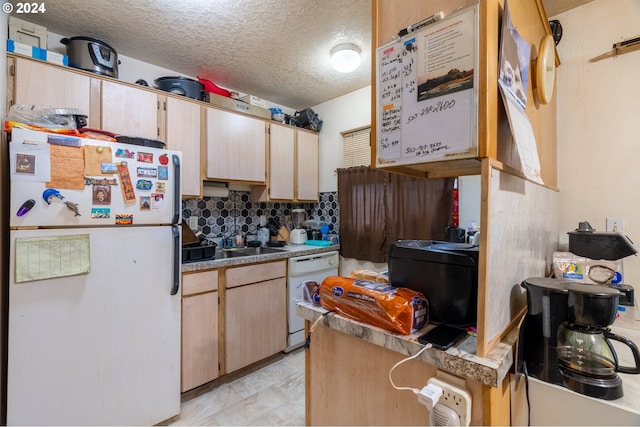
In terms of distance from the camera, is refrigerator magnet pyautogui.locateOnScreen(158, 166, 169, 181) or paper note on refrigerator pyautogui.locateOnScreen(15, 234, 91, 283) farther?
refrigerator magnet pyautogui.locateOnScreen(158, 166, 169, 181)

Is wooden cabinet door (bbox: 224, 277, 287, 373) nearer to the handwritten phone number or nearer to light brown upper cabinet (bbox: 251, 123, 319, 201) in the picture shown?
light brown upper cabinet (bbox: 251, 123, 319, 201)

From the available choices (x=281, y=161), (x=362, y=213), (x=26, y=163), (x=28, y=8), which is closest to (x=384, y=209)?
(x=362, y=213)

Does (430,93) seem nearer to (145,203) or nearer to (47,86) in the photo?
(145,203)

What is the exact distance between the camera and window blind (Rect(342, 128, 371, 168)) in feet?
9.51

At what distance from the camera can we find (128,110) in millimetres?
1993

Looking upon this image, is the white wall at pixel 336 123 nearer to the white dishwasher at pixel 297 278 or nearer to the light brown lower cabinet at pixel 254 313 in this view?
the white dishwasher at pixel 297 278

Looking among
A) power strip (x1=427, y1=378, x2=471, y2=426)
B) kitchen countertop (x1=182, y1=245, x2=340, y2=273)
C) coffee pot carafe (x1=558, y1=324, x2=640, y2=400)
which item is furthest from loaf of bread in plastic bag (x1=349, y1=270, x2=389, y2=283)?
kitchen countertop (x1=182, y1=245, x2=340, y2=273)

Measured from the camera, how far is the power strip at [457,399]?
26.4 inches

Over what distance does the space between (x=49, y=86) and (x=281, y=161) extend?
1737 millimetres

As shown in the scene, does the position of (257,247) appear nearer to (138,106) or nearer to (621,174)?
(138,106)

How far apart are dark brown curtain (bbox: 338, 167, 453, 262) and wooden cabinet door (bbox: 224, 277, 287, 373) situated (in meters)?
0.87

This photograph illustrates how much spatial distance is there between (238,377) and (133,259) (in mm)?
1310

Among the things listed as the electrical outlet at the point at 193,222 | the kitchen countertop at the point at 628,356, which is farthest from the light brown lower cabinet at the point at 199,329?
the kitchen countertop at the point at 628,356

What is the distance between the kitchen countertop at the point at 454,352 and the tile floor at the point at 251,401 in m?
1.29
